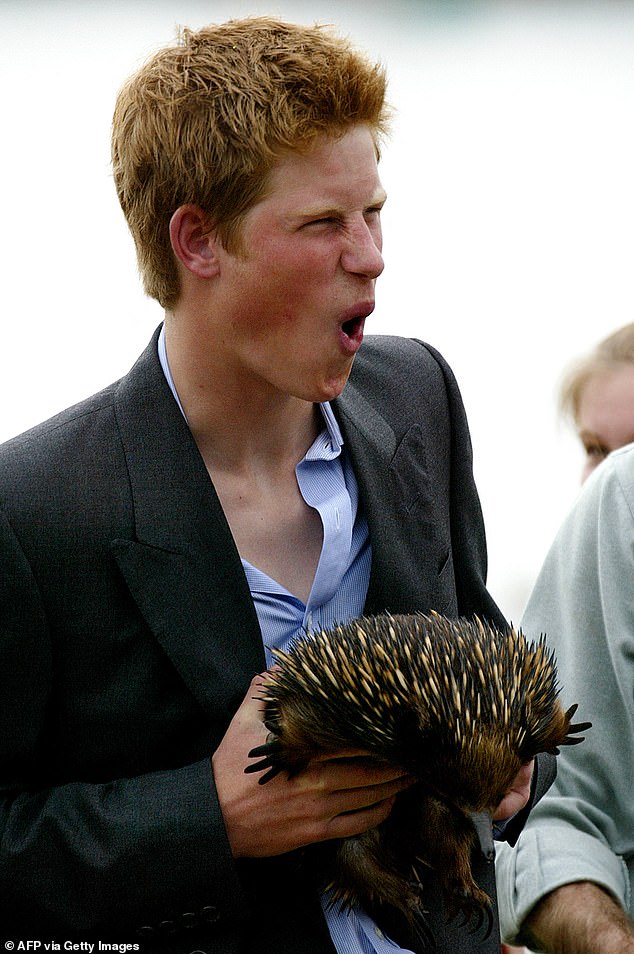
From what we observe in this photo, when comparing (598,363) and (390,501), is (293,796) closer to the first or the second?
(390,501)

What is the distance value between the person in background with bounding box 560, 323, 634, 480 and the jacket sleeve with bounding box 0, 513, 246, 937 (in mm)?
1972

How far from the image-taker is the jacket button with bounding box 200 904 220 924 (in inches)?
72.2

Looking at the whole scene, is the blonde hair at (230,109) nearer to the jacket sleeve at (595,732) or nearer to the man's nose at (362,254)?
the man's nose at (362,254)

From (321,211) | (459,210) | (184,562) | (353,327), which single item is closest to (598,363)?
(353,327)

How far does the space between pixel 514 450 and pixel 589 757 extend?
3.50m

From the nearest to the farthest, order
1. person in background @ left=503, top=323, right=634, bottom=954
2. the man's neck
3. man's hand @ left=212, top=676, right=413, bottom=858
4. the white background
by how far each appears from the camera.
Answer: man's hand @ left=212, top=676, right=413, bottom=858, the man's neck, person in background @ left=503, top=323, right=634, bottom=954, the white background

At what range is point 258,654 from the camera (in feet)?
6.27

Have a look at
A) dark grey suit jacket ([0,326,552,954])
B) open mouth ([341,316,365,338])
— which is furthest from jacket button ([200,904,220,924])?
open mouth ([341,316,365,338])

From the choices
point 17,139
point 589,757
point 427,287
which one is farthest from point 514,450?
point 589,757

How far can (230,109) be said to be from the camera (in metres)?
1.85

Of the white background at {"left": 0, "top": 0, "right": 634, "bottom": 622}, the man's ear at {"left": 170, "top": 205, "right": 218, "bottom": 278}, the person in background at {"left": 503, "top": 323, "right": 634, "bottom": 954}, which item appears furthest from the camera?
the white background at {"left": 0, "top": 0, "right": 634, "bottom": 622}

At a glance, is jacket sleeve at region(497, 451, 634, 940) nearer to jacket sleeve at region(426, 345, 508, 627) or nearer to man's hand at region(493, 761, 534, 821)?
jacket sleeve at region(426, 345, 508, 627)

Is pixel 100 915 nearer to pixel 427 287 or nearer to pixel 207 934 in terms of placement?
pixel 207 934

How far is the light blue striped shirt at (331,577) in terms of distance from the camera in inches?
75.4
